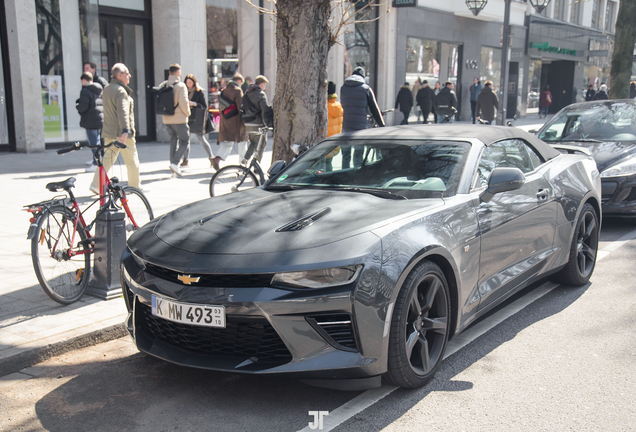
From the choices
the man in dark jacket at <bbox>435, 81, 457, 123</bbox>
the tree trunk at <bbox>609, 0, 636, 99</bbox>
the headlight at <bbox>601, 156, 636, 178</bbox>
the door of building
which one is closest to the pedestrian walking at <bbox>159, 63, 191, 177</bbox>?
the door of building

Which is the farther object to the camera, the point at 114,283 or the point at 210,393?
the point at 114,283

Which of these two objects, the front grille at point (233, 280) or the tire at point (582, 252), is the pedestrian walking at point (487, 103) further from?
the front grille at point (233, 280)

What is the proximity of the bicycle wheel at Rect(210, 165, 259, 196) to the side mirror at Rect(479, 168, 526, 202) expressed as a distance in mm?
5085

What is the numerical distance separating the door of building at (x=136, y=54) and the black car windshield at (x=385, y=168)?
507 inches

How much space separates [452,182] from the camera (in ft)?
13.8

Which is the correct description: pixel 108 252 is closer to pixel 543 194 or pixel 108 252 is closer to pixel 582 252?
pixel 543 194

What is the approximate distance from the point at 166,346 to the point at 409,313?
4.33 ft

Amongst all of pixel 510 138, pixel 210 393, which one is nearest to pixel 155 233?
pixel 210 393

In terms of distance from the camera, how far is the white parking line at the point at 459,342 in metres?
3.27

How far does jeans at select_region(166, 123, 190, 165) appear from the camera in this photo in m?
11.8

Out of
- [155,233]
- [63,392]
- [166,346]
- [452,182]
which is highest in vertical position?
[452,182]

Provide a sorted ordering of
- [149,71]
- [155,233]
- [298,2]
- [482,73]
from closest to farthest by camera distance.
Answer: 1. [155,233]
2. [298,2]
3. [149,71]
4. [482,73]

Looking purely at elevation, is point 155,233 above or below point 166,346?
above

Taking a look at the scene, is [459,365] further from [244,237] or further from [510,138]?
[510,138]
